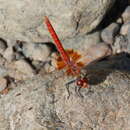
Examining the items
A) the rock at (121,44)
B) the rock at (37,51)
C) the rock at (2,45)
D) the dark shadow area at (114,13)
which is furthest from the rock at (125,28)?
the rock at (2,45)

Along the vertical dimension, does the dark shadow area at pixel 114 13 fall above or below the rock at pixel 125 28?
above

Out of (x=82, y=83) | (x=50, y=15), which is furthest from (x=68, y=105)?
(x=50, y=15)

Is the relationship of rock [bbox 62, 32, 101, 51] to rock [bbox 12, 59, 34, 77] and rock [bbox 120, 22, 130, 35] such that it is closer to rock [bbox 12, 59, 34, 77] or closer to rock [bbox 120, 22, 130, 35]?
rock [bbox 120, 22, 130, 35]

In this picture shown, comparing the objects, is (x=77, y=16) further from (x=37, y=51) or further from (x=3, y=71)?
(x=3, y=71)

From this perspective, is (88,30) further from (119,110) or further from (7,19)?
(119,110)

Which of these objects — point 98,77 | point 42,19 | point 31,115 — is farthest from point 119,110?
point 42,19

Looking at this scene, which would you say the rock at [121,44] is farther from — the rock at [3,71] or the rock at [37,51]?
the rock at [3,71]
